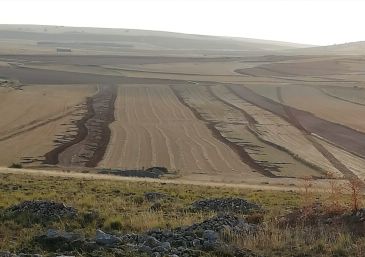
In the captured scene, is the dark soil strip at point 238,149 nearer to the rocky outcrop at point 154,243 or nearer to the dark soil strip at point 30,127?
the dark soil strip at point 30,127

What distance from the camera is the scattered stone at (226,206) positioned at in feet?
51.2

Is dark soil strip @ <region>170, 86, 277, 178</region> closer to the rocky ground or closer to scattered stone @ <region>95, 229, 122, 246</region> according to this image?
the rocky ground

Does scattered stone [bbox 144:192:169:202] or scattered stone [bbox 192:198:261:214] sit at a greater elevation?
scattered stone [bbox 192:198:261:214]

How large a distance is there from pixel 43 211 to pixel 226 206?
5.66m

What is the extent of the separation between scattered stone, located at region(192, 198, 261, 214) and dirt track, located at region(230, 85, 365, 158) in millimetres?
24307

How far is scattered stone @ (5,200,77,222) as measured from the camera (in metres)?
12.5

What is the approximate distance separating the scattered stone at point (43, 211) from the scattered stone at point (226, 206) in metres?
4.19

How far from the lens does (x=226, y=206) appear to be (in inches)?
633

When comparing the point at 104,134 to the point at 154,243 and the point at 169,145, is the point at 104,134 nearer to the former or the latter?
the point at 169,145

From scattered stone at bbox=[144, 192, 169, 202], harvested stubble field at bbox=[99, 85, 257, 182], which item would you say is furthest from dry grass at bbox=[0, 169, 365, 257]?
harvested stubble field at bbox=[99, 85, 257, 182]

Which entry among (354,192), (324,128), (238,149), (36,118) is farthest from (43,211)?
(324,128)

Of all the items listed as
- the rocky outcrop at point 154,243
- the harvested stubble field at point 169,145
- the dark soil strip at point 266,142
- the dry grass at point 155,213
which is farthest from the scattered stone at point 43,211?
the dark soil strip at point 266,142

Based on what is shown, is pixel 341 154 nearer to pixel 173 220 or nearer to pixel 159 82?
pixel 173 220

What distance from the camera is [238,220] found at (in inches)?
461
